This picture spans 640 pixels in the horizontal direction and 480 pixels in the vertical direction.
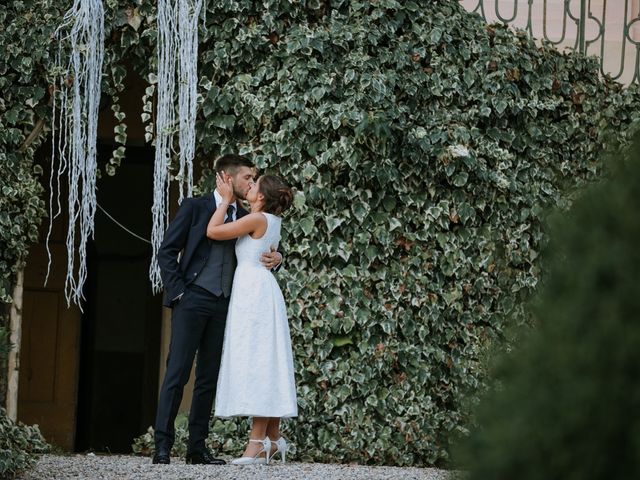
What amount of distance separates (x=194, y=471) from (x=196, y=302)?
37.8 inches

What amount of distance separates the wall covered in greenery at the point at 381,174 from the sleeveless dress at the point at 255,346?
0.92 m

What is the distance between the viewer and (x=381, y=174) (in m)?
7.19

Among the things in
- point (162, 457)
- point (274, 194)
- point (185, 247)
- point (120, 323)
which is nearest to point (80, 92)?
point (185, 247)

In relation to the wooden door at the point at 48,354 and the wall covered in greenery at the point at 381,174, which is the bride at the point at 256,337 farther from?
the wooden door at the point at 48,354

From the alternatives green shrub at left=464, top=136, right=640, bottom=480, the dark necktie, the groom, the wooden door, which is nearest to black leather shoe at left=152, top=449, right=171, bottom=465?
the groom

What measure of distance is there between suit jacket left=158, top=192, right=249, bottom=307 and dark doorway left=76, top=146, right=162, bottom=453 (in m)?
4.48

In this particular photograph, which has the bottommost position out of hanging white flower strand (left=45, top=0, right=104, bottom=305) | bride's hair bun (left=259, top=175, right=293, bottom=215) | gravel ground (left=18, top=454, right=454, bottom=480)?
gravel ground (left=18, top=454, right=454, bottom=480)

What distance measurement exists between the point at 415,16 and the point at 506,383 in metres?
5.81

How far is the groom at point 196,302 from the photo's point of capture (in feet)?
20.0

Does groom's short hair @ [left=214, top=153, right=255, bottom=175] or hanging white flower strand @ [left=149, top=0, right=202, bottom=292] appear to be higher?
hanging white flower strand @ [left=149, top=0, right=202, bottom=292]

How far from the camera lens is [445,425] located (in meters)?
7.07

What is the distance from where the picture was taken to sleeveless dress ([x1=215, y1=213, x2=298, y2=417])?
6133 mm

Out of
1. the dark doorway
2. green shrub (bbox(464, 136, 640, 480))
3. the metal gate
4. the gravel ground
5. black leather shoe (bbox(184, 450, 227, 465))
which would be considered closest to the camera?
green shrub (bbox(464, 136, 640, 480))

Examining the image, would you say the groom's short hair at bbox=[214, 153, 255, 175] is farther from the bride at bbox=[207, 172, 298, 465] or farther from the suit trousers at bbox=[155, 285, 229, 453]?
the suit trousers at bbox=[155, 285, 229, 453]
